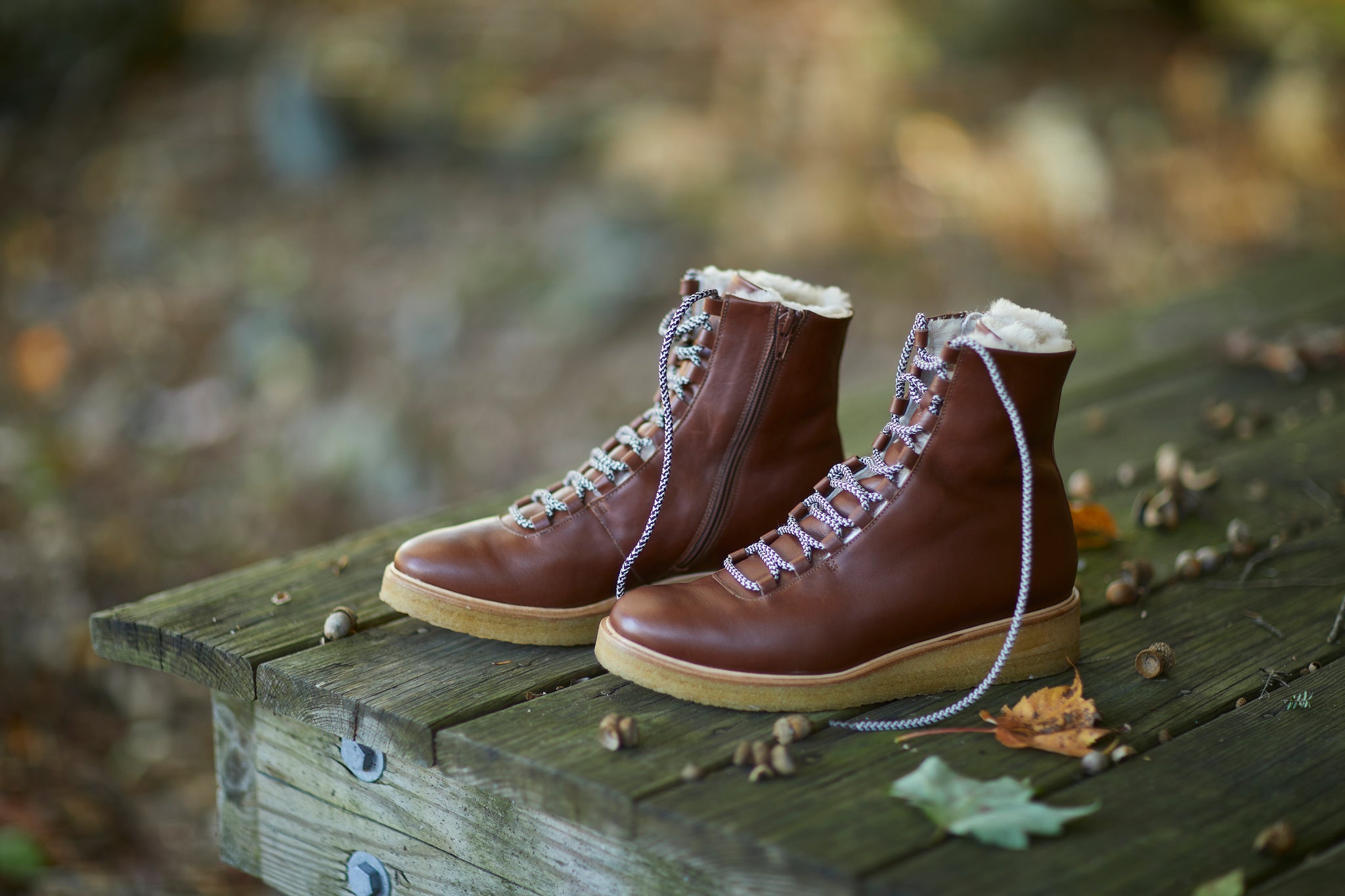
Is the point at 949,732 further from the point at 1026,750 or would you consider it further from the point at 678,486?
the point at 678,486

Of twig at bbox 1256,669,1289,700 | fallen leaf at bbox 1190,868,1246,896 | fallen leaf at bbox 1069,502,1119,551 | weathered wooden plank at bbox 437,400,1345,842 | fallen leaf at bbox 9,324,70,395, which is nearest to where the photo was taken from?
fallen leaf at bbox 1190,868,1246,896

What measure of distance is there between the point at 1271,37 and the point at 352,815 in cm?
654

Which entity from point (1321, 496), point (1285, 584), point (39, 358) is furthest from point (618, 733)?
point (39, 358)

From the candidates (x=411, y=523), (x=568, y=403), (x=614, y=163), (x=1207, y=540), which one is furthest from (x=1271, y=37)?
(x=411, y=523)

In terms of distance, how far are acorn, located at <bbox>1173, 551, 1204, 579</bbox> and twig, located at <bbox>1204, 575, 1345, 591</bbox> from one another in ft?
0.07

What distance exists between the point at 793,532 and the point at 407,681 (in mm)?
510

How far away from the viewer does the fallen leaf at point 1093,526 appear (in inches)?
78.3

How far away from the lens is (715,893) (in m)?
1.30

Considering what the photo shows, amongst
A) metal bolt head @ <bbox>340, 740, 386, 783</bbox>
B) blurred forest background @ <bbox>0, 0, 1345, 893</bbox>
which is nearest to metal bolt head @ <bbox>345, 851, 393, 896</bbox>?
metal bolt head @ <bbox>340, 740, 386, 783</bbox>

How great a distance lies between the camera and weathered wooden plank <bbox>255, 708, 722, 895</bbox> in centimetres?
138

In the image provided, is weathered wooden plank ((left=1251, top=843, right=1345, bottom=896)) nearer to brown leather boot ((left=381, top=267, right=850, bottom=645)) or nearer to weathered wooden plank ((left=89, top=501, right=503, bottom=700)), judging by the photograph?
brown leather boot ((left=381, top=267, right=850, bottom=645))

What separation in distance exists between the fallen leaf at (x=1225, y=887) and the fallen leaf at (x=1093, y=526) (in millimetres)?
874

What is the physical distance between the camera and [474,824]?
151 cm

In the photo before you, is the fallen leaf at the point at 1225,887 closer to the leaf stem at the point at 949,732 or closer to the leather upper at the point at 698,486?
the leaf stem at the point at 949,732
